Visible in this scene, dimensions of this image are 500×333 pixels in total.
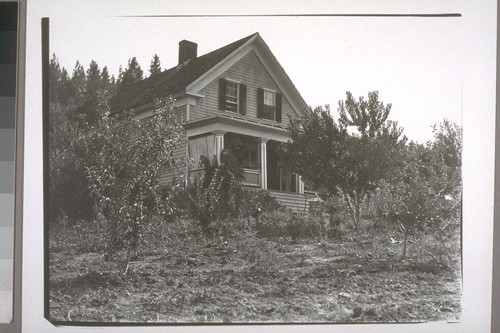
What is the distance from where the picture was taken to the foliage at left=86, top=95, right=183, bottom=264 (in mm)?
3240

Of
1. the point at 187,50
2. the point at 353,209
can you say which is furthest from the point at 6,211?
the point at 353,209

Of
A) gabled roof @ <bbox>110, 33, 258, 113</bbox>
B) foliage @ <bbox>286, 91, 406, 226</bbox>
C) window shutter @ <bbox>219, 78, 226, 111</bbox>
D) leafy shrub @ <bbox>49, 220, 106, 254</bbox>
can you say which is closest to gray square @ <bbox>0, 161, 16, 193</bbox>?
leafy shrub @ <bbox>49, 220, 106, 254</bbox>

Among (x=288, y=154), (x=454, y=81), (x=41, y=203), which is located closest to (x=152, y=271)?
(x=41, y=203)

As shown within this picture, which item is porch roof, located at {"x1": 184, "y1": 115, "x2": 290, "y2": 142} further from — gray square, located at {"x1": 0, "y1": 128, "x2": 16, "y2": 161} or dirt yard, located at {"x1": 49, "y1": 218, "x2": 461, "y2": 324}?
gray square, located at {"x1": 0, "y1": 128, "x2": 16, "y2": 161}

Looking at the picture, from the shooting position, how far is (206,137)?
3.28m

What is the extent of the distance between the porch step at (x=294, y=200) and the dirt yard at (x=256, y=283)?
0.18 m

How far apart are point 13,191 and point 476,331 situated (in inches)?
107

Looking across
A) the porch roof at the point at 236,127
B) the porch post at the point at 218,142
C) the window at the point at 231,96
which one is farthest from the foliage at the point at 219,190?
the window at the point at 231,96

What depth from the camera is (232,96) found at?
3303mm

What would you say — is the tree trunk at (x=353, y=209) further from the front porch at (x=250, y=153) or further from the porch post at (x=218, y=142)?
the porch post at (x=218, y=142)

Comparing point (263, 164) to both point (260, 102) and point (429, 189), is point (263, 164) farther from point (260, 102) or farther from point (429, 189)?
point (429, 189)

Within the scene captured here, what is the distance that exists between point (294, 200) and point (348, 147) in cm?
44

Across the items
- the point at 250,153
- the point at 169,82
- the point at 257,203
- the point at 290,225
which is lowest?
the point at 290,225

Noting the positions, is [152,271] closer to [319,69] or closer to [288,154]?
[288,154]
